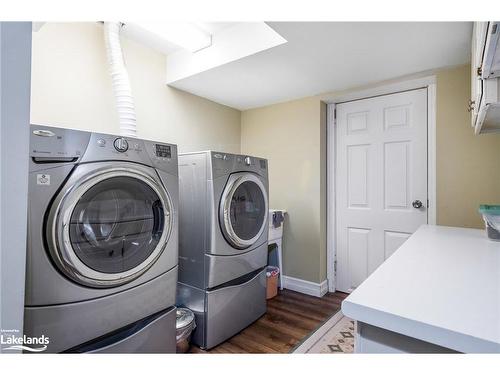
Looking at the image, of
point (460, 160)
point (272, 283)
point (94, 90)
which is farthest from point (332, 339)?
point (94, 90)

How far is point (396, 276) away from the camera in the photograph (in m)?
0.81

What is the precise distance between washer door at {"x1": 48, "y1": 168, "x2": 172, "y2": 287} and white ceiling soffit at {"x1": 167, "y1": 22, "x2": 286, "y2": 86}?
116 cm

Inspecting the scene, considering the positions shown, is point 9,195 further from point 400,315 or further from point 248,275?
point 248,275

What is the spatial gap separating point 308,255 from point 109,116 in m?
2.25

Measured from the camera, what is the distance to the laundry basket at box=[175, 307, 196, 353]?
1.69 m

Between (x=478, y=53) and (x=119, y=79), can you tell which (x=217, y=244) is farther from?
(x=478, y=53)

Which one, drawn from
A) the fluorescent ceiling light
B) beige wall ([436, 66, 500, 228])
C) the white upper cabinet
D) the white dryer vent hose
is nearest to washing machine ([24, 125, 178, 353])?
the white dryer vent hose

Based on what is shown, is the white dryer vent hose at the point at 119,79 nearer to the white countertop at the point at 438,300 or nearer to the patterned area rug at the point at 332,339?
the white countertop at the point at 438,300

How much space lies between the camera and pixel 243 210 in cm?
209

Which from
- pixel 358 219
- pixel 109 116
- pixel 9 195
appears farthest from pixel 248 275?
pixel 9 195

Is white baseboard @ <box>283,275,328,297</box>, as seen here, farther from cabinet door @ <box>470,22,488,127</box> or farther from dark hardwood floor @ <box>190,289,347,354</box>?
cabinet door @ <box>470,22,488,127</box>

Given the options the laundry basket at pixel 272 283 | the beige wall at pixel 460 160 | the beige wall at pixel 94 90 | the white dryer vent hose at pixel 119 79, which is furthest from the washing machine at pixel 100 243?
the beige wall at pixel 460 160

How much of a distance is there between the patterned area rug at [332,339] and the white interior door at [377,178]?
2.27 ft
